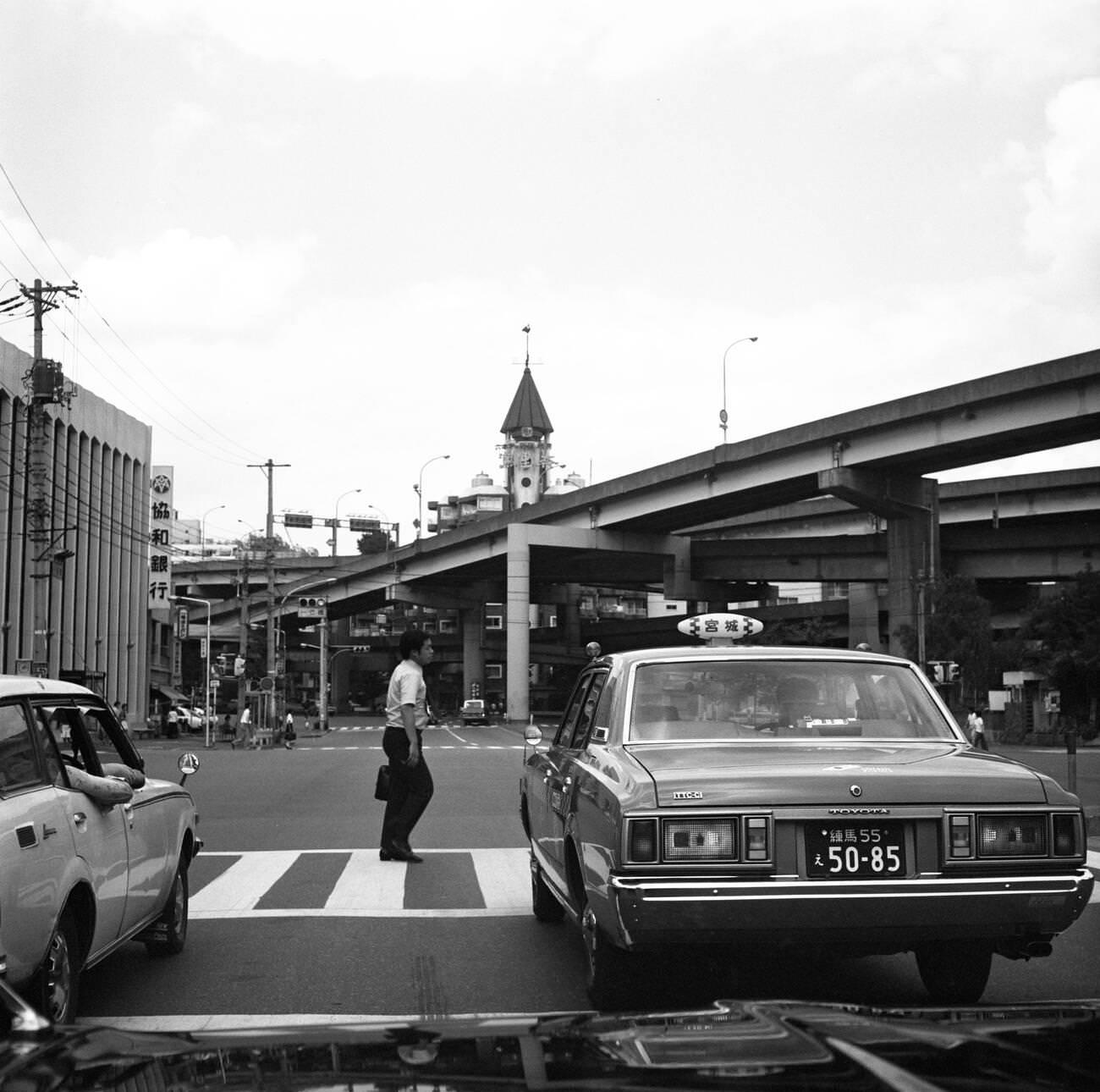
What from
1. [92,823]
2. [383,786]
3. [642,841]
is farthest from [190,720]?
[642,841]

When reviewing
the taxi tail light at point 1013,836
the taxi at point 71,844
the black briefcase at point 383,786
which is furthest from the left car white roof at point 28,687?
the black briefcase at point 383,786

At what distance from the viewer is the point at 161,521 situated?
79.8 metres

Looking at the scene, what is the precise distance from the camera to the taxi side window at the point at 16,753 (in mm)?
5297

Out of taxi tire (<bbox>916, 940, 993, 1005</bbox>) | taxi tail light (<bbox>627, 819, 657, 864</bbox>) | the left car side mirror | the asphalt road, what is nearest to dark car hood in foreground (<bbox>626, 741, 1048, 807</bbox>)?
taxi tail light (<bbox>627, 819, 657, 864</bbox>)

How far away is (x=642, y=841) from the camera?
5.61 meters

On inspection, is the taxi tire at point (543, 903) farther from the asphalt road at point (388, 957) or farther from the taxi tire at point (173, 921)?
the taxi tire at point (173, 921)

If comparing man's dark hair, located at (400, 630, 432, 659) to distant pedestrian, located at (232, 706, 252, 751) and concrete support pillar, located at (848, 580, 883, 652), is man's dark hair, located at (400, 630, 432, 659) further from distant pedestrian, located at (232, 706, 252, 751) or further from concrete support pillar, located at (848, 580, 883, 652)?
concrete support pillar, located at (848, 580, 883, 652)

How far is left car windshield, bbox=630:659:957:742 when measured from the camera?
6867mm

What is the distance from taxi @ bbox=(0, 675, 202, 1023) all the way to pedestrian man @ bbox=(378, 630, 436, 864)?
3883 millimetres

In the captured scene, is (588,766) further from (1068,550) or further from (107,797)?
(1068,550)

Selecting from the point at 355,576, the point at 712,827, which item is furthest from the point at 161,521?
the point at 712,827

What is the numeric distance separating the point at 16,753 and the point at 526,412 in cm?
16625

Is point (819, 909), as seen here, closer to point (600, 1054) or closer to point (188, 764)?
point (600, 1054)

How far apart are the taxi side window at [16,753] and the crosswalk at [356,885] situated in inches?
150
